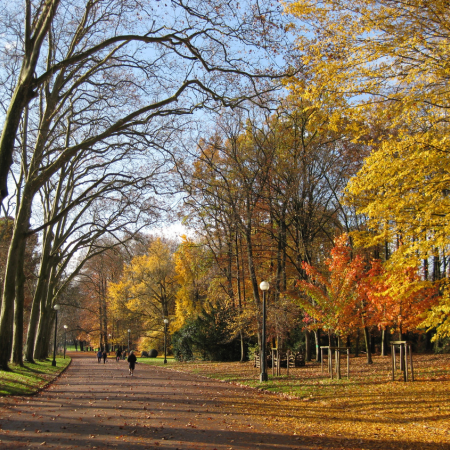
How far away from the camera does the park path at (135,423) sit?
720 cm

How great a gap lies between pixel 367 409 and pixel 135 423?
5.61m

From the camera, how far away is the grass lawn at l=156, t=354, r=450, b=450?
26.2ft

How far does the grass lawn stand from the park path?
26.3 inches

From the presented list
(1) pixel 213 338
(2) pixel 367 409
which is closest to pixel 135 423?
(2) pixel 367 409

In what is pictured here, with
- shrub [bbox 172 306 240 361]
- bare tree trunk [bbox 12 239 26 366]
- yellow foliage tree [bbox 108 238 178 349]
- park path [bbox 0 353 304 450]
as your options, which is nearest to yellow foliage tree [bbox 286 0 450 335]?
park path [bbox 0 353 304 450]

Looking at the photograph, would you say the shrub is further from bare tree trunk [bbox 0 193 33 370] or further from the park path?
the park path

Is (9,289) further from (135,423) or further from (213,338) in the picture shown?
(213,338)

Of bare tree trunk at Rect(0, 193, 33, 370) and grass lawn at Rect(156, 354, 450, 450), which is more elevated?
bare tree trunk at Rect(0, 193, 33, 370)

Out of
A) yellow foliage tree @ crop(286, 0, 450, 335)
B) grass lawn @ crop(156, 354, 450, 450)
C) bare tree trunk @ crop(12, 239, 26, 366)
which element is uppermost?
yellow foliage tree @ crop(286, 0, 450, 335)

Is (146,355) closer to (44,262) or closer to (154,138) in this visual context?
(44,262)

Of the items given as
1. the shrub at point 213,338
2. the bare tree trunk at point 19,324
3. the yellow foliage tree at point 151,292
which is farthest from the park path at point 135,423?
the yellow foliage tree at point 151,292

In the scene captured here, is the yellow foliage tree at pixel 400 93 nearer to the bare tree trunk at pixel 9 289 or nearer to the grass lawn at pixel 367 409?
the grass lawn at pixel 367 409

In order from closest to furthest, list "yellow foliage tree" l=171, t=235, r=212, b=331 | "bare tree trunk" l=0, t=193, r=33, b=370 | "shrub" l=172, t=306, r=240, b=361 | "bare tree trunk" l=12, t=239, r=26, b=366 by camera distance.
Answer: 1. "bare tree trunk" l=0, t=193, r=33, b=370
2. "bare tree trunk" l=12, t=239, r=26, b=366
3. "shrub" l=172, t=306, r=240, b=361
4. "yellow foliage tree" l=171, t=235, r=212, b=331

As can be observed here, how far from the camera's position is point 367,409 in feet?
35.0
